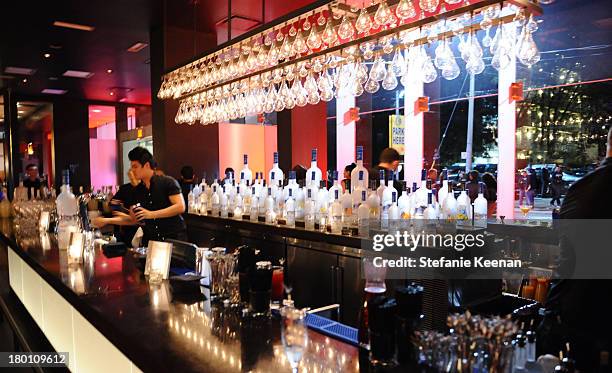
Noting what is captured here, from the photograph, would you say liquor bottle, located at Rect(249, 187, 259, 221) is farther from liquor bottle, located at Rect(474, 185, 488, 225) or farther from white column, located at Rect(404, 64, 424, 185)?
white column, located at Rect(404, 64, 424, 185)

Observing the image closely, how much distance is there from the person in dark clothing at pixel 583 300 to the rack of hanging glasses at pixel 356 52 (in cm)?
78

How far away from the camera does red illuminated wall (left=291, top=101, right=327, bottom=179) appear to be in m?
6.14

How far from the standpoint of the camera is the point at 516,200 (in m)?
6.12

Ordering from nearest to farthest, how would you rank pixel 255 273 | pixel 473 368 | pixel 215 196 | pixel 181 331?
pixel 473 368
pixel 181 331
pixel 255 273
pixel 215 196

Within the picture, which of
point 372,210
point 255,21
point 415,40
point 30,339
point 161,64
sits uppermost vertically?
point 255,21

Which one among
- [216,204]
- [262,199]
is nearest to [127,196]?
[216,204]


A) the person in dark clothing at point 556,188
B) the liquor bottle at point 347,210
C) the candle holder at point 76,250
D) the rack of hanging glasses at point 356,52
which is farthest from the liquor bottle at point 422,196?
the person in dark clothing at point 556,188

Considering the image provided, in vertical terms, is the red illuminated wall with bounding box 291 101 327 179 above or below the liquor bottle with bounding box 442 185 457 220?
above

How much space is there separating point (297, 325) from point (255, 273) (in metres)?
0.42

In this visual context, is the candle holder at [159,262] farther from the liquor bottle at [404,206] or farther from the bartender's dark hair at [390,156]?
the bartender's dark hair at [390,156]

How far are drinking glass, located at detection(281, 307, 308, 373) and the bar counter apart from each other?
3 cm

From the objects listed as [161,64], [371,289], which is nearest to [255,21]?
[161,64]

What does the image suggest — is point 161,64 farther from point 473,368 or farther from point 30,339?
point 473,368

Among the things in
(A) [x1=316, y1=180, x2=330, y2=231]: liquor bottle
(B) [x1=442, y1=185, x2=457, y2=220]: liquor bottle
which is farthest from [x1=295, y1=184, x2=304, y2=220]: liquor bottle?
(B) [x1=442, y1=185, x2=457, y2=220]: liquor bottle
